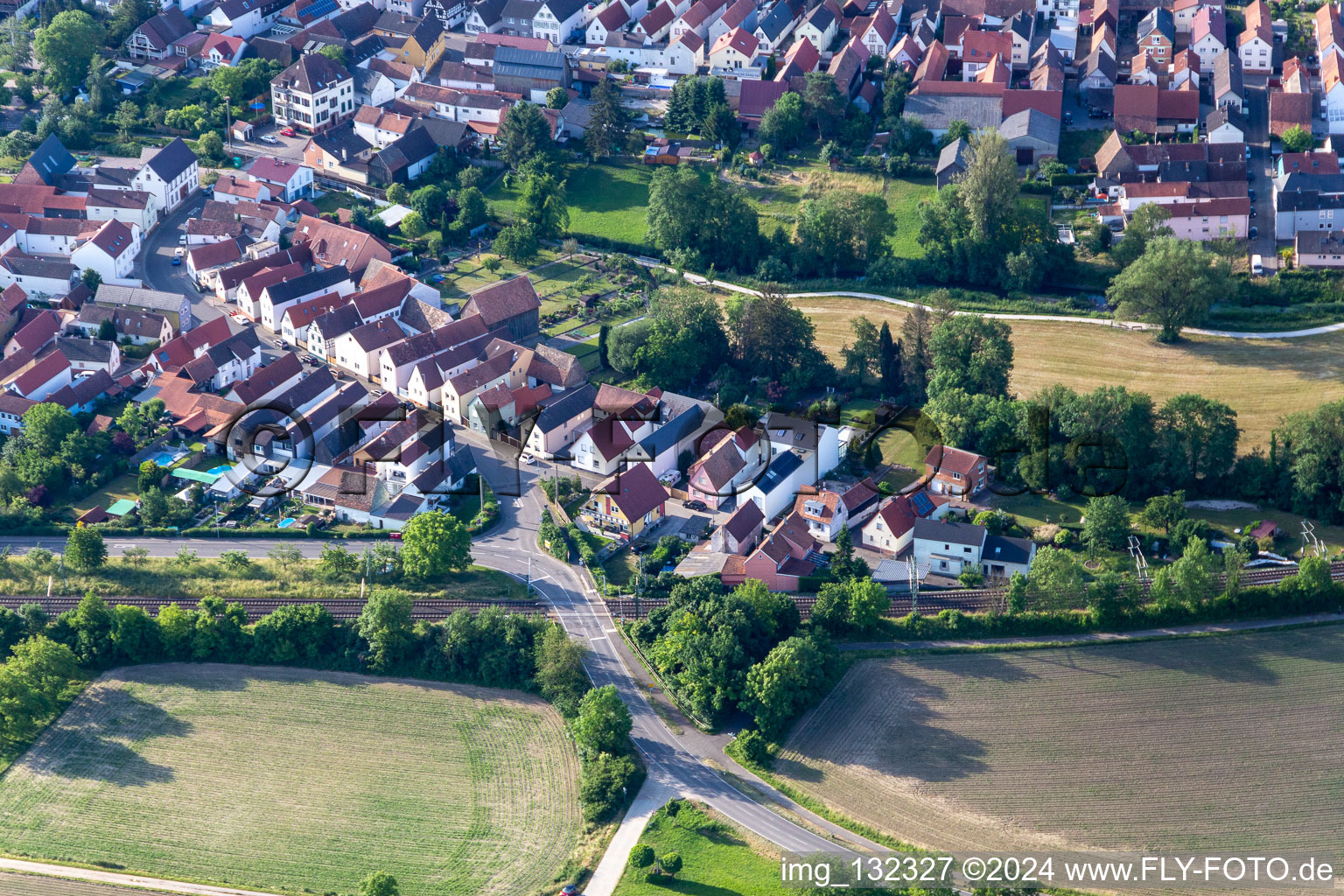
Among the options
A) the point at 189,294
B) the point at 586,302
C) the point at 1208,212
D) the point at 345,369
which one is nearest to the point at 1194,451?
the point at 1208,212

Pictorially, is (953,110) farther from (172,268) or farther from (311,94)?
(172,268)

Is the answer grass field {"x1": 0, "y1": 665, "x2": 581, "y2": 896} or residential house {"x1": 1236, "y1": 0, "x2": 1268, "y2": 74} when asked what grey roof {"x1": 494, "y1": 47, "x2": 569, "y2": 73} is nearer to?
residential house {"x1": 1236, "y1": 0, "x2": 1268, "y2": 74}

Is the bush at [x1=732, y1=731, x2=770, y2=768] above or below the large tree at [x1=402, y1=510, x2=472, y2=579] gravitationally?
below

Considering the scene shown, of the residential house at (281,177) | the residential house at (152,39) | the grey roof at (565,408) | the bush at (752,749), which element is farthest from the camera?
the residential house at (152,39)

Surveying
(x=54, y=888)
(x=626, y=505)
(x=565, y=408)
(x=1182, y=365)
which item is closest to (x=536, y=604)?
(x=626, y=505)

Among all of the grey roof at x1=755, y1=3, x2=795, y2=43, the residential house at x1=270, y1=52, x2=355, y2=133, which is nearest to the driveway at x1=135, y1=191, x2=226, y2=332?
the residential house at x1=270, y1=52, x2=355, y2=133

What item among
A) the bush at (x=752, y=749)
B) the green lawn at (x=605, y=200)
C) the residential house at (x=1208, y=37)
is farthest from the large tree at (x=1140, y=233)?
the bush at (x=752, y=749)

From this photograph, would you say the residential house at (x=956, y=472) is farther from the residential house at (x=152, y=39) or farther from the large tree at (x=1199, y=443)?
the residential house at (x=152, y=39)
